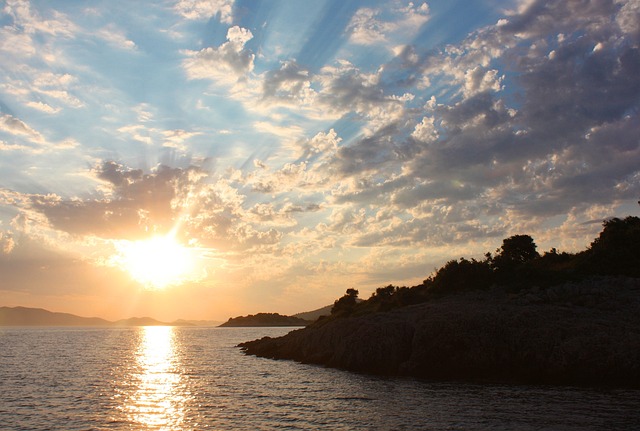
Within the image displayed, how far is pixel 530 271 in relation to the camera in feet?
248

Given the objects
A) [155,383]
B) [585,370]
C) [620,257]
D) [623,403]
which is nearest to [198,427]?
[155,383]

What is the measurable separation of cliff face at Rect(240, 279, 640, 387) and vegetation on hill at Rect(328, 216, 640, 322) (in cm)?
624

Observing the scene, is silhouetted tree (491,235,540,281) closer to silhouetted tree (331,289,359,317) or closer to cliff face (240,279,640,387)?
silhouetted tree (331,289,359,317)

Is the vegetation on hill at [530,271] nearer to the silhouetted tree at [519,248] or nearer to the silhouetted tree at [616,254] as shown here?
the silhouetted tree at [616,254]

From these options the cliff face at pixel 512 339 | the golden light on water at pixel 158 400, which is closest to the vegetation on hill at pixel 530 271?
the cliff face at pixel 512 339

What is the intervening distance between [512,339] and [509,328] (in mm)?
1606

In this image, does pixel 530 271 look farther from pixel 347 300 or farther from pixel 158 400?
pixel 158 400

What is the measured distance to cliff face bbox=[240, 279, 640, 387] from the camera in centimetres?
4378

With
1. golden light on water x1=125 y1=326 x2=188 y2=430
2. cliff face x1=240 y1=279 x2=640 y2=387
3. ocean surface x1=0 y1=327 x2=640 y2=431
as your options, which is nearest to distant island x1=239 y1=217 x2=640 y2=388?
cliff face x1=240 y1=279 x2=640 y2=387

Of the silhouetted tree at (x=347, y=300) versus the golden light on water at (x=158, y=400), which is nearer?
the golden light on water at (x=158, y=400)

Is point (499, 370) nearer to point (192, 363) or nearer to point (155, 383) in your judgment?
point (155, 383)

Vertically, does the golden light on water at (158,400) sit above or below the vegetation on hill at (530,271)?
below

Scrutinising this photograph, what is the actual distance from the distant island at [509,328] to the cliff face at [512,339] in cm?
10

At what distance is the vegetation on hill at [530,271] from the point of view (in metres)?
70.6
